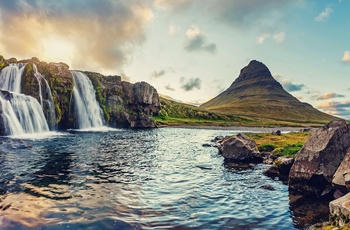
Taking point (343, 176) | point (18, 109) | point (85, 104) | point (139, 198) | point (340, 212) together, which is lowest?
point (139, 198)

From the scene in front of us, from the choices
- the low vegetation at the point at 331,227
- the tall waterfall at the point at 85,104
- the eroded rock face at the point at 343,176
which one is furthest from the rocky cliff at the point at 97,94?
the low vegetation at the point at 331,227

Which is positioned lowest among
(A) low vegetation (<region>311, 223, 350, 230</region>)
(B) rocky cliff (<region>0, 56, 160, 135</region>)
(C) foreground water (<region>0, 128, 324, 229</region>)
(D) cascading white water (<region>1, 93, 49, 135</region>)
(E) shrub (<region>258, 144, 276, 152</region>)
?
(C) foreground water (<region>0, 128, 324, 229</region>)

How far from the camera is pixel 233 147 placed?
34.8m

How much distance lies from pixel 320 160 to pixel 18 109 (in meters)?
68.8

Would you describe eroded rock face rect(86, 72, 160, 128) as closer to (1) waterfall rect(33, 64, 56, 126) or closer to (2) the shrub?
(1) waterfall rect(33, 64, 56, 126)

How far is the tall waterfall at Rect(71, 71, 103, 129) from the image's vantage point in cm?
9697

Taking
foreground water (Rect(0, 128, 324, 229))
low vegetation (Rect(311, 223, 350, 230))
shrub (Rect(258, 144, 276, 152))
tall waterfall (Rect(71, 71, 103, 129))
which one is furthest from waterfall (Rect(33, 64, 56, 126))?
low vegetation (Rect(311, 223, 350, 230))

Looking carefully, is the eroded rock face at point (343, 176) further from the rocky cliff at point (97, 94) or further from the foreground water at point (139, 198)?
the rocky cliff at point (97, 94)

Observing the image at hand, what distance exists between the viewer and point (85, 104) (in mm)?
101500

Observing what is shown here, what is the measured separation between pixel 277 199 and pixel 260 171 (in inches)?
364

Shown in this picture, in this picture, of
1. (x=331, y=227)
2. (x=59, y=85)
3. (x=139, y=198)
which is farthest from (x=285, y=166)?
(x=59, y=85)

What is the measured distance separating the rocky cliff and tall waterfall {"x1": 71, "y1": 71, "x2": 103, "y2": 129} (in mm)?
2929

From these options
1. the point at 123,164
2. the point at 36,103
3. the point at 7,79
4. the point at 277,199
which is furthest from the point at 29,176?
the point at 7,79

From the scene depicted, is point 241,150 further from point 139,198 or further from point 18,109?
point 18,109
